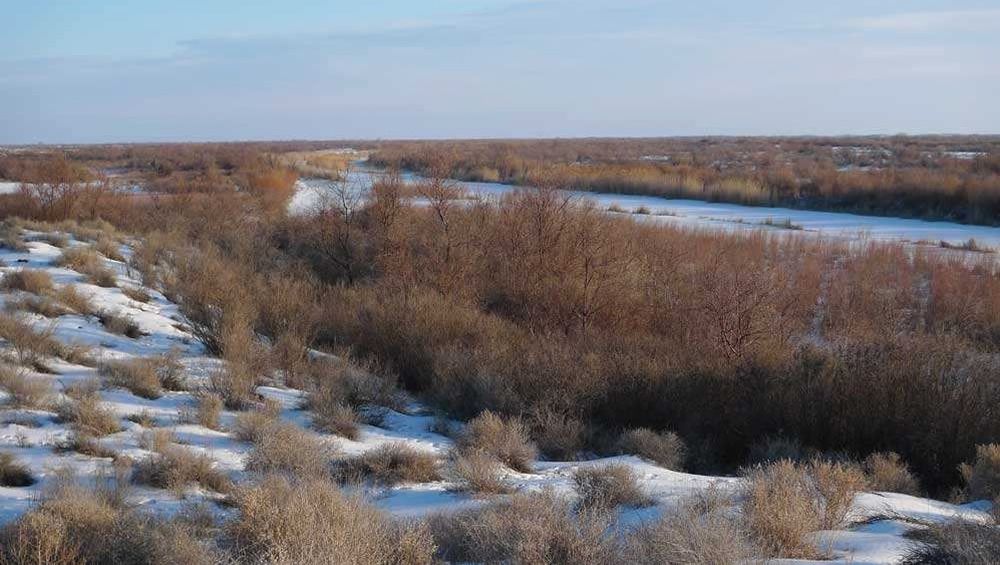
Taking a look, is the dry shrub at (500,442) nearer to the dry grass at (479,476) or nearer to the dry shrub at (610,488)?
the dry grass at (479,476)

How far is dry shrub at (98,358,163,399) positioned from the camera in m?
8.19

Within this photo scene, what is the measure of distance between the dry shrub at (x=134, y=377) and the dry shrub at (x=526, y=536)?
4.27 meters

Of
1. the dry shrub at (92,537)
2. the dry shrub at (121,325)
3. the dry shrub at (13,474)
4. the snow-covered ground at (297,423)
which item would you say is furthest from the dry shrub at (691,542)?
the dry shrub at (121,325)

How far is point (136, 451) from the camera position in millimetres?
6484

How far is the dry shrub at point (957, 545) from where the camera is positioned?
4.11 m

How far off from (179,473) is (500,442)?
2699mm

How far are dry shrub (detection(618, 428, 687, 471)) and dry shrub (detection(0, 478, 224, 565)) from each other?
4187 millimetres

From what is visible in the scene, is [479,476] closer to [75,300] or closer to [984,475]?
[984,475]

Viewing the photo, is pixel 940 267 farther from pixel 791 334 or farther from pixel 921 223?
pixel 921 223

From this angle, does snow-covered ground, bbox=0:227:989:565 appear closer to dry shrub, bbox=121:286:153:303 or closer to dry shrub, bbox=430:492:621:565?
dry shrub, bbox=430:492:621:565

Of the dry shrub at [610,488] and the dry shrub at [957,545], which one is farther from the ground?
the dry shrub at [957,545]

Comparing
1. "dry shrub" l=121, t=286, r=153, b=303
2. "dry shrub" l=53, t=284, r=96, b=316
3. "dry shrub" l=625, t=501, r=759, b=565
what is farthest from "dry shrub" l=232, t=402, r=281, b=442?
A: "dry shrub" l=121, t=286, r=153, b=303

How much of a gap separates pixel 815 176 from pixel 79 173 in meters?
29.5

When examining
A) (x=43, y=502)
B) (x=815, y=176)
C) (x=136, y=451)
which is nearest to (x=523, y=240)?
(x=136, y=451)
